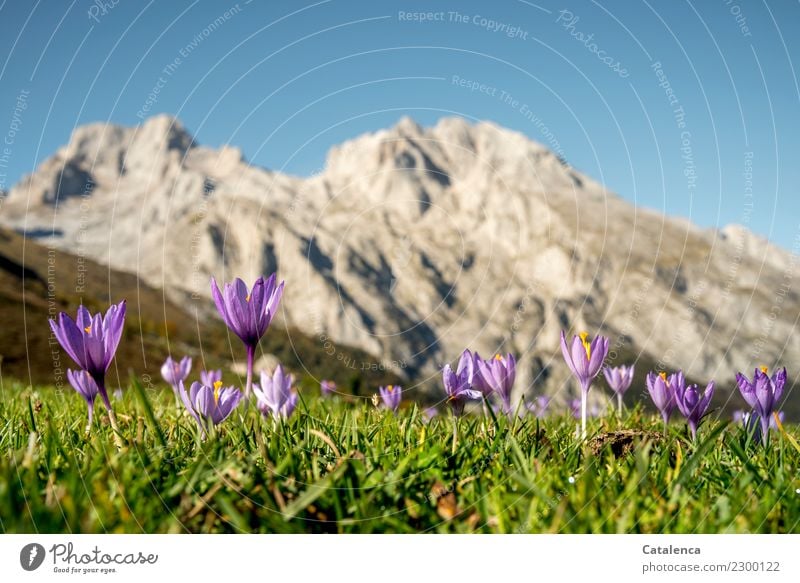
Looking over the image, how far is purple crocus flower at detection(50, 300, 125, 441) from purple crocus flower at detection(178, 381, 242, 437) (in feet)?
1.60

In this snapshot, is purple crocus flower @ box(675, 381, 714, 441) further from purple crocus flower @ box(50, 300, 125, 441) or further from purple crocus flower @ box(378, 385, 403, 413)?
purple crocus flower @ box(50, 300, 125, 441)

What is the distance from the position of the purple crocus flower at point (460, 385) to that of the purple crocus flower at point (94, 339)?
6.27 ft

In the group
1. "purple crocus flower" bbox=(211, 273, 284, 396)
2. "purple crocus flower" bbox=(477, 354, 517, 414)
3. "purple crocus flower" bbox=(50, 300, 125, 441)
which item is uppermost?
"purple crocus flower" bbox=(211, 273, 284, 396)

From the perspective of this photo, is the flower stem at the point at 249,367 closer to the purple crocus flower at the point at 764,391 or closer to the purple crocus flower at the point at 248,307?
the purple crocus flower at the point at 248,307

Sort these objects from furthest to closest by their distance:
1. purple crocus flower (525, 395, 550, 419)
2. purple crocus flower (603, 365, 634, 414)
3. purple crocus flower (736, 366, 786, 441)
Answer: purple crocus flower (603, 365, 634, 414)
purple crocus flower (525, 395, 550, 419)
purple crocus flower (736, 366, 786, 441)

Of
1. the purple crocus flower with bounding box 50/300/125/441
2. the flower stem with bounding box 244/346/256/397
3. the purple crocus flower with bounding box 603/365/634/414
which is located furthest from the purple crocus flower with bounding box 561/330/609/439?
the purple crocus flower with bounding box 50/300/125/441

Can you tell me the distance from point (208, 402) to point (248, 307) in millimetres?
788

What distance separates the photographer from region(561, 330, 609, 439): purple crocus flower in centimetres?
375

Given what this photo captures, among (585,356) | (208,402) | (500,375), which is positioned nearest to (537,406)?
(500,375)

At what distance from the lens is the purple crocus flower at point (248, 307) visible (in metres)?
3.31

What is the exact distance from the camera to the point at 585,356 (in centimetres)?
382
